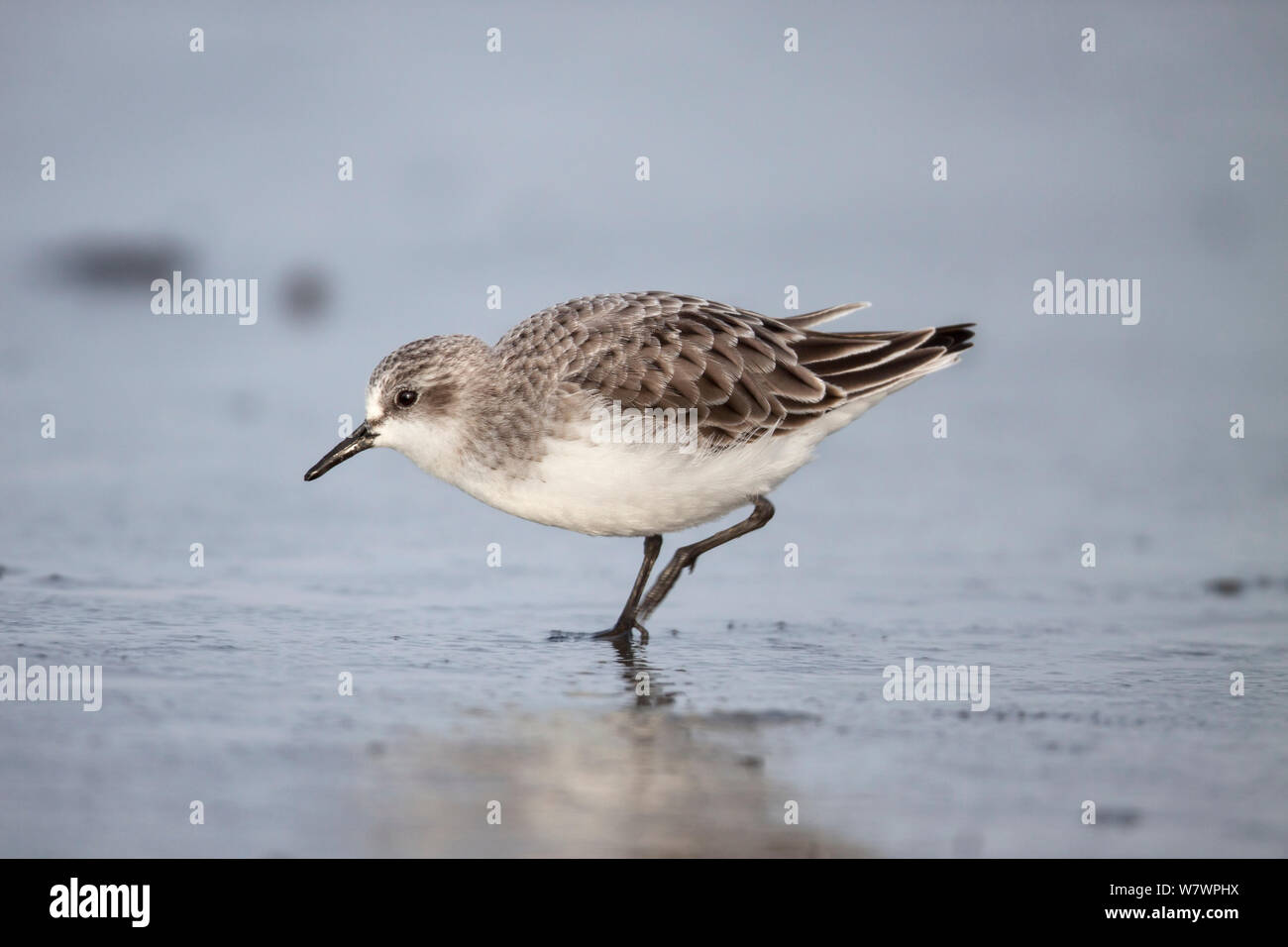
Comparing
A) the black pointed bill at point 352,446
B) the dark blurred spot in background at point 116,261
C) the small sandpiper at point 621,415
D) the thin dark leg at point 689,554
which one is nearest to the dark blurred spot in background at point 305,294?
the dark blurred spot in background at point 116,261

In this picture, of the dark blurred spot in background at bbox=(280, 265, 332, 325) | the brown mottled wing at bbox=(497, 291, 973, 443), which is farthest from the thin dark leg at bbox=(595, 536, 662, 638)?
the dark blurred spot in background at bbox=(280, 265, 332, 325)

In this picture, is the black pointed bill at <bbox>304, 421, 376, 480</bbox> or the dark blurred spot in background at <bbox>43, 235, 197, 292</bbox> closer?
the black pointed bill at <bbox>304, 421, 376, 480</bbox>

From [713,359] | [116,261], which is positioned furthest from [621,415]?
[116,261]

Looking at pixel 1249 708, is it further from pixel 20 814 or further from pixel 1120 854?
pixel 20 814

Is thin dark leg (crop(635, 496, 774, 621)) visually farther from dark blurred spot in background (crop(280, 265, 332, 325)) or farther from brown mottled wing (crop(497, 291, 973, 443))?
dark blurred spot in background (crop(280, 265, 332, 325))

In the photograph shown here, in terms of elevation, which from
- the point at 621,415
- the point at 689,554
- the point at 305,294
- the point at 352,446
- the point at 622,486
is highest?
the point at 305,294

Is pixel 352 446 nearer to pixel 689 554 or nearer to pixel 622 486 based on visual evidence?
pixel 622 486

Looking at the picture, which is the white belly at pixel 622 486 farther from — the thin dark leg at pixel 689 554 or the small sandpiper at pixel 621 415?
the thin dark leg at pixel 689 554

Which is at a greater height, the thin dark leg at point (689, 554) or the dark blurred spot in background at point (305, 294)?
the dark blurred spot in background at point (305, 294)
